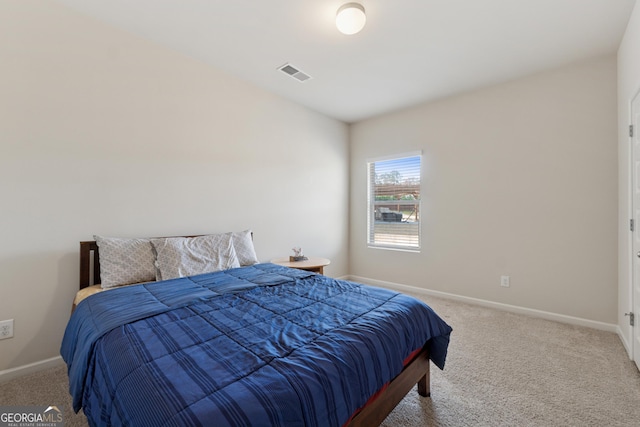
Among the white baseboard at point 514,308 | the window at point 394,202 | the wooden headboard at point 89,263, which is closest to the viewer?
the wooden headboard at point 89,263

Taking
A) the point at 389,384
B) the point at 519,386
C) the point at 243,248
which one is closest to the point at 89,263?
the point at 243,248

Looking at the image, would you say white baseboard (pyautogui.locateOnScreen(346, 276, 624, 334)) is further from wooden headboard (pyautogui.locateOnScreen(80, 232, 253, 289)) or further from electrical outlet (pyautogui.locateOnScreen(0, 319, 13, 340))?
electrical outlet (pyautogui.locateOnScreen(0, 319, 13, 340))

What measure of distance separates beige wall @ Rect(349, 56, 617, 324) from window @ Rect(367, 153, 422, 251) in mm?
163

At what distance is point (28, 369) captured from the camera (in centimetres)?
195

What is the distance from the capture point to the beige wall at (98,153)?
1.93m

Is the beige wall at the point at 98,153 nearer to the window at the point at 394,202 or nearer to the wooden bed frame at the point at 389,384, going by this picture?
the wooden bed frame at the point at 389,384

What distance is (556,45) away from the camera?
8.27ft

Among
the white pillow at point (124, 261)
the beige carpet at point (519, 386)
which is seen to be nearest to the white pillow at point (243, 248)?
the white pillow at point (124, 261)

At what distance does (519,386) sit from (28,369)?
334 cm

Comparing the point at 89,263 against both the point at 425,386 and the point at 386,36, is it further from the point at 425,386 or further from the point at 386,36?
the point at 386,36

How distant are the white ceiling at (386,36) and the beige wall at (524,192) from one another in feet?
1.13

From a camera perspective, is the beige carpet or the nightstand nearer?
the beige carpet

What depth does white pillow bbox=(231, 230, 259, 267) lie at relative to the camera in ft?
9.23

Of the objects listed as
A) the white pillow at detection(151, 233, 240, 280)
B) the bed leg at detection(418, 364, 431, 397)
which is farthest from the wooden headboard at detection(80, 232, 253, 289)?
the bed leg at detection(418, 364, 431, 397)
